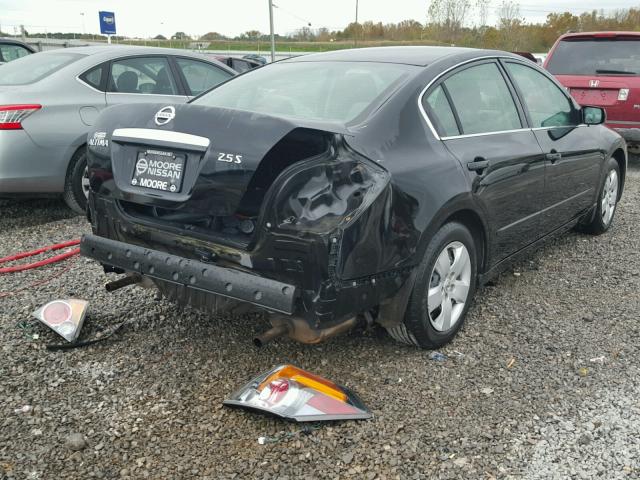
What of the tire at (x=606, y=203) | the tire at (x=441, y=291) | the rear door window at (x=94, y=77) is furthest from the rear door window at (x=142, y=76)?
the tire at (x=606, y=203)

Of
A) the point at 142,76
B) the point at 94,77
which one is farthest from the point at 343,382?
the point at 142,76

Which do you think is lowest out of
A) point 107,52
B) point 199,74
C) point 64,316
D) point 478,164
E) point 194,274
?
point 64,316

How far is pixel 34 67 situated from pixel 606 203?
5.54 metres

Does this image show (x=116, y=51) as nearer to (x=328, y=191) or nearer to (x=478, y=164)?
(x=478, y=164)

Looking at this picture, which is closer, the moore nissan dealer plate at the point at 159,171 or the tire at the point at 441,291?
the moore nissan dealer plate at the point at 159,171

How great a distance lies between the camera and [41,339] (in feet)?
11.1

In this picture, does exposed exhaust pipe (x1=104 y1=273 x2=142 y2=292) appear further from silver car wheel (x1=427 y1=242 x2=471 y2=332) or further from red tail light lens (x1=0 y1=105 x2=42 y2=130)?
red tail light lens (x1=0 y1=105 x2=42 y2=130)

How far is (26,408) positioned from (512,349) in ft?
7.96

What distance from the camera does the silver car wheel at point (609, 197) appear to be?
5473mm

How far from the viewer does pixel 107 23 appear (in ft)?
72.2

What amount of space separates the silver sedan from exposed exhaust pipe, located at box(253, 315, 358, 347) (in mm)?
3536

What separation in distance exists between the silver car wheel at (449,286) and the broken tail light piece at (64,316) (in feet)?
6.21

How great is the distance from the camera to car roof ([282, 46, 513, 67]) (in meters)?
3.49

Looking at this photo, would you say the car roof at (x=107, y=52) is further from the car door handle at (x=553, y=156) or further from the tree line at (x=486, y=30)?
the tree line at (x=486, y=30)
